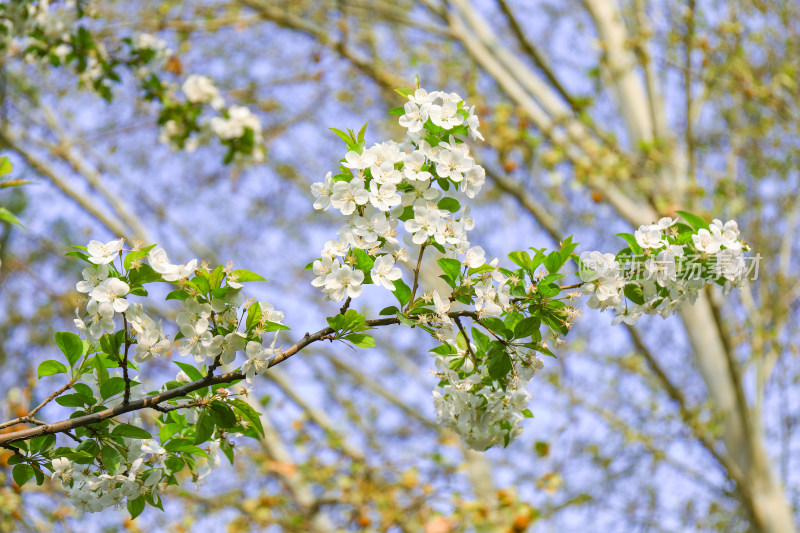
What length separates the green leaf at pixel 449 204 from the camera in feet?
4.63

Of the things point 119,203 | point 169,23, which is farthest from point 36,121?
point 169,23

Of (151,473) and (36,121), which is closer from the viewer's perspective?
(151,473)

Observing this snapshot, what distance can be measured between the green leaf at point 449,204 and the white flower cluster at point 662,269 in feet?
0.96

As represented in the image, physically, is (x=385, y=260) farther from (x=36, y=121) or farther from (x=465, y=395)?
(x=36, y=121)

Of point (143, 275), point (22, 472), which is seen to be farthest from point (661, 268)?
point (22, 472)

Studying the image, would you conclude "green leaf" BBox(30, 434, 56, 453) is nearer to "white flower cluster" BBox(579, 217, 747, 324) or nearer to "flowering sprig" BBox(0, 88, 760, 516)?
"flowering sprig" BBox(0, 88, 760, 516)

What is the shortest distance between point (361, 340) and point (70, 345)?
0.60 m

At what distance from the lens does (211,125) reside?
3611mm

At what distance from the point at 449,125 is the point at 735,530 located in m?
5.81

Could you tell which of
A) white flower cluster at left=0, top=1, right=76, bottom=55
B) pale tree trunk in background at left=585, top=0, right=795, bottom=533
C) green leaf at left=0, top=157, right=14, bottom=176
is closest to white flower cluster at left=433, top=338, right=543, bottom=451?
green leaf at left=0, top=157, right=14, bottom=176

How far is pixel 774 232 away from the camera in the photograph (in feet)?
18.8

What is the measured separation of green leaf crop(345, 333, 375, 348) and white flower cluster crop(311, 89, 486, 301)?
0.10 m

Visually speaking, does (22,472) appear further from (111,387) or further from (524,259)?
(524,259)

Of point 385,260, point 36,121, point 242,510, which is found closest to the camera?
point 385,260
